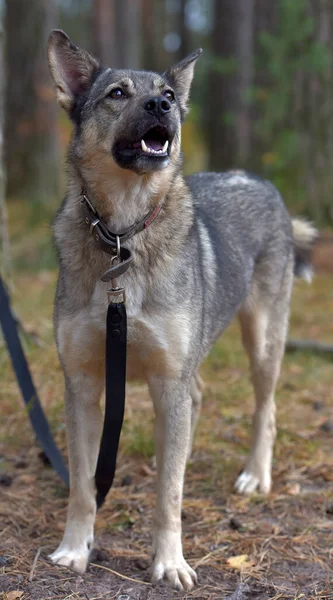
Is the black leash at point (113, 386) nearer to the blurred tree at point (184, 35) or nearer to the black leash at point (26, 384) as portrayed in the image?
the black leash at point (26, 384)

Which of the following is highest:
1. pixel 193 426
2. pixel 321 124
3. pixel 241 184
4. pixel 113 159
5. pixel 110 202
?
pixel 113 159

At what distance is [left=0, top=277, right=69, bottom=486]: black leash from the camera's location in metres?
3.91

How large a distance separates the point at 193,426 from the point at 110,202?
2126mm

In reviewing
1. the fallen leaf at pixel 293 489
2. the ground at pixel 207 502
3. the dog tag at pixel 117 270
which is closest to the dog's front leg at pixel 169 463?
the ground at pixel 207 502

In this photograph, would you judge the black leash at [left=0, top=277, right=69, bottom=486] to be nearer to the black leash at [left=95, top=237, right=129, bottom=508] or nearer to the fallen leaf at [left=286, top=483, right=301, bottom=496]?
the black leash at [left=95, top=237, right=129, bottom=508]

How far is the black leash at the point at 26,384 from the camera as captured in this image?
154 inches

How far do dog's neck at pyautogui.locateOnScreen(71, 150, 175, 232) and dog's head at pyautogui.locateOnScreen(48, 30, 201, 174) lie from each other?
0.29ft

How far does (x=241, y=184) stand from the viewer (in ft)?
15.4

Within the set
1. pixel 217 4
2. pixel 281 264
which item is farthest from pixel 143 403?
pixel 217 4

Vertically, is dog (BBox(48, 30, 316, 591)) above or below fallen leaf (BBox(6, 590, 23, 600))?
above

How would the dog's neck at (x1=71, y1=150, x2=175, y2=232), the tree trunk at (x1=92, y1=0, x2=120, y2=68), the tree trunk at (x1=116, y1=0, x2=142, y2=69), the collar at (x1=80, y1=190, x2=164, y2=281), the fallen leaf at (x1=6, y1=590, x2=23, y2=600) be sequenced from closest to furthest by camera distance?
1. the fallen leaf at (x1=6, y1=590, x2=23, y2=600)
2. the collar at (x1=80, y1=190, x2=164, y2=281)
3. the dog's neck at (x1=71, y1=150, x2=175, y2=232)
4. the tree trunk at (x1=92, y1=0, x2=120, y2=68)
5. the tree trunk at (x1=116, y1=0, x2=142, y2=69)

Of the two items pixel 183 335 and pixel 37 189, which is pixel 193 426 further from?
pixel 37 189

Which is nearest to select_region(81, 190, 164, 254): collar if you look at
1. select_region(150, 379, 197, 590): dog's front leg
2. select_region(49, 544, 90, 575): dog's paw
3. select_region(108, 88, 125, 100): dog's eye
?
select_region(108, 88, 125, 100): dog's eye

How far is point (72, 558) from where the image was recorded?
3.33 m
